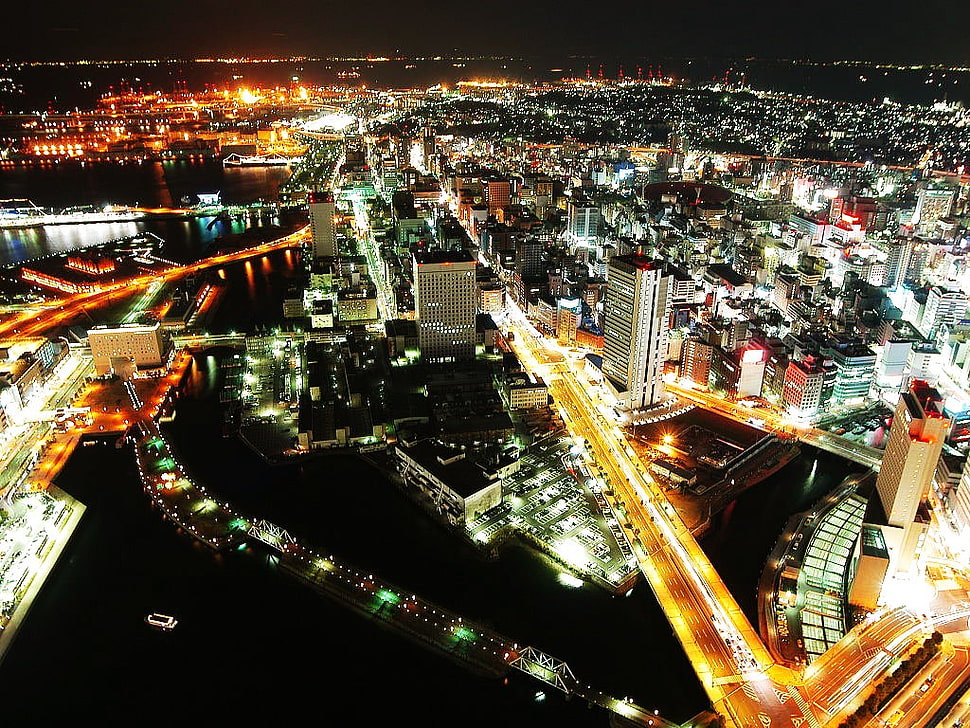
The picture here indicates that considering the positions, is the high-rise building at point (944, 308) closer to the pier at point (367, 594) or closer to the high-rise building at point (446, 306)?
the high-rise building at point (446, 306)

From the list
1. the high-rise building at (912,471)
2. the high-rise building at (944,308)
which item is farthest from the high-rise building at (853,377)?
the high-rise building at (944,308)

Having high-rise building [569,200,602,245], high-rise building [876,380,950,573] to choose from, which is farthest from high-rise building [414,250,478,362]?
high-rise building [569,200,602,245]

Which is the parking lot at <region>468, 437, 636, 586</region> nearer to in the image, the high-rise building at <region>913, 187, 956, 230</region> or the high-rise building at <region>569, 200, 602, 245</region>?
the high-rise building at <region>569, 200, 602, 245</region>

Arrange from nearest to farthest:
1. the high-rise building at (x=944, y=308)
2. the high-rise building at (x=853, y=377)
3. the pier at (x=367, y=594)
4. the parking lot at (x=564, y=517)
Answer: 1. the pier at (x=367, y=594)
2. the parking lot at (x=564, y=517)
3. the high-rise building at (x=853, y=377)
4. the high-rise building at (x=944, y=308)

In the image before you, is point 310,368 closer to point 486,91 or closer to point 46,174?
point 46,174

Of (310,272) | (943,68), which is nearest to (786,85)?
(943,68)
